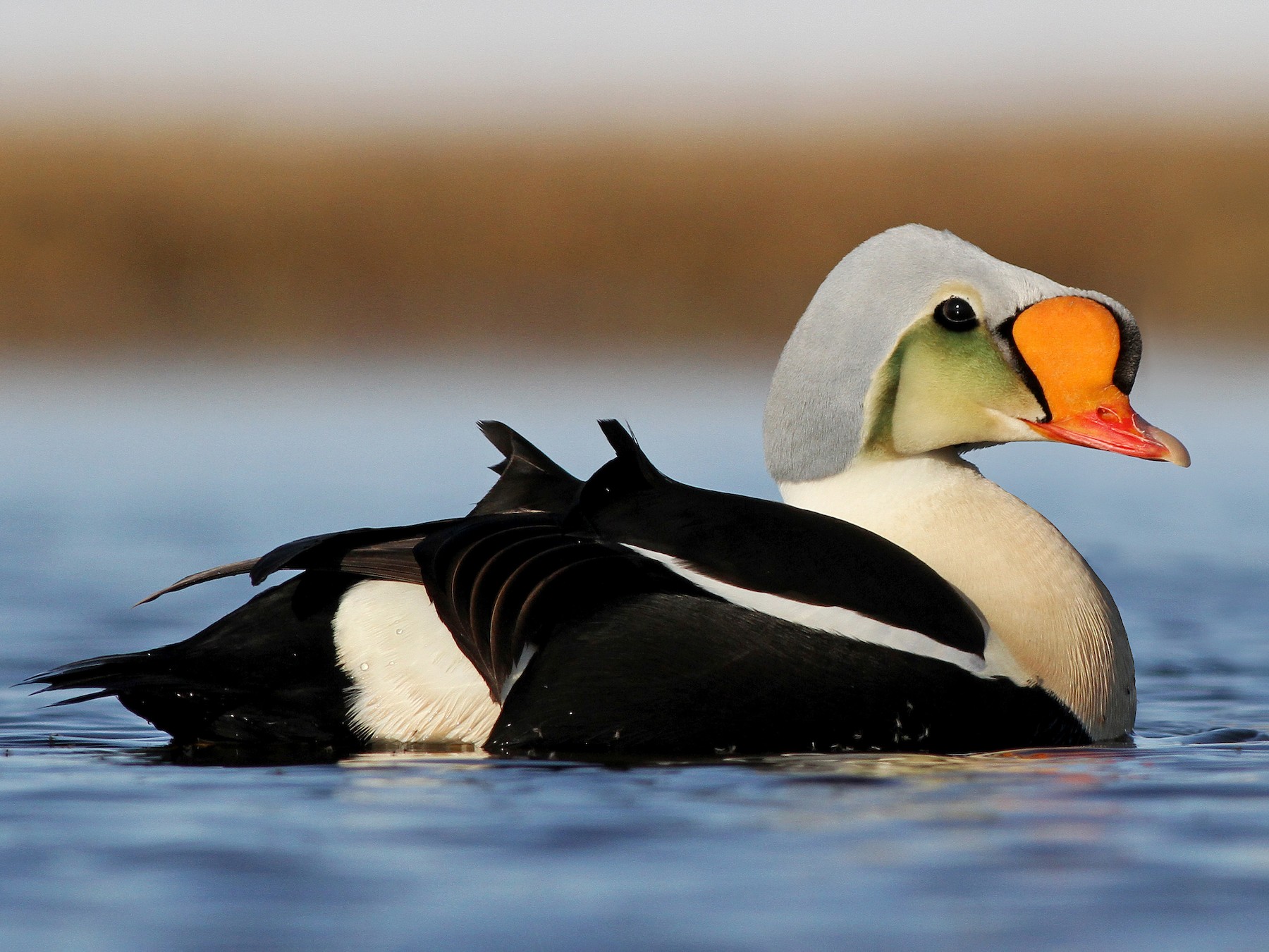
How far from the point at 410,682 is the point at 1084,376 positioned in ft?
4.98

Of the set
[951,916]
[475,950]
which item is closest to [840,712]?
[951,916]

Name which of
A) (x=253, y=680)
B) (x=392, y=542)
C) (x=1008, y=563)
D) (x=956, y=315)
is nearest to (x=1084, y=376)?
(x=956, y=315)

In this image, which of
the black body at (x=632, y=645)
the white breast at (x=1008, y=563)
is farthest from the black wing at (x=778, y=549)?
the white breast at (x=1008, y=563)

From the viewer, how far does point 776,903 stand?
290cm

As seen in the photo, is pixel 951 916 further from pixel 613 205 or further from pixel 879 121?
pixel 879 121

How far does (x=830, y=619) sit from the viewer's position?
12.5 ft

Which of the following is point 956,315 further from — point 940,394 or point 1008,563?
point 1008,563

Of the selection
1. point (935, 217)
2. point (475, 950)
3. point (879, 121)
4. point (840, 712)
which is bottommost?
point (475, 950)

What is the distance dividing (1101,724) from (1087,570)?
1.16 ft

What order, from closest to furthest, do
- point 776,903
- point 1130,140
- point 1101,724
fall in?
point 776,903 < point 1101,724 < point 1130,140

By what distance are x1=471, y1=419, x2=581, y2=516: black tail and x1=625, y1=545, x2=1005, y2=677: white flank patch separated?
50cm

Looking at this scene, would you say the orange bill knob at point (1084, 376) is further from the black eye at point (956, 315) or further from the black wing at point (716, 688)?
the black wing at point (716, 688)

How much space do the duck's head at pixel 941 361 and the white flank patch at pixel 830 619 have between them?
0.62m

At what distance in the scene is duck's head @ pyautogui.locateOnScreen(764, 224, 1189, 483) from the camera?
4.30 metres
